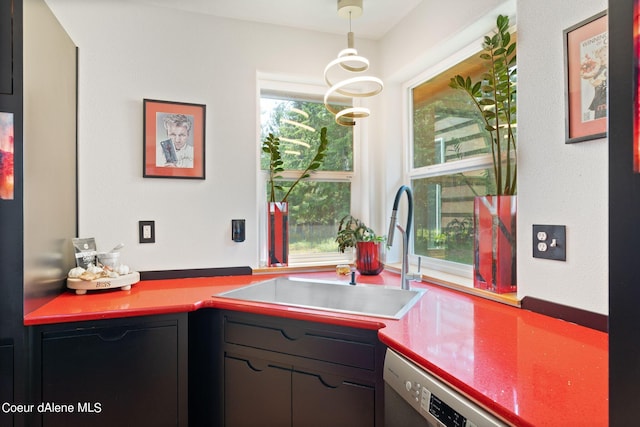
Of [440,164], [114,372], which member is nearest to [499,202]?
[440,164]

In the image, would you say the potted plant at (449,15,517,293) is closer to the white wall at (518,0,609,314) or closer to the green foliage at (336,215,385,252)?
the white wall at (518,0,609,314)

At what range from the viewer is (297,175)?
238 cm

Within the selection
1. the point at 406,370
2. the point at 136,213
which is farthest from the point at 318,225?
the point at 406,370

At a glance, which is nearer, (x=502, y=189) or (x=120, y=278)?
(x=502, y=189)

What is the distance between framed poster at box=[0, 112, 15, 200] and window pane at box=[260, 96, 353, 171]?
128 centimetres

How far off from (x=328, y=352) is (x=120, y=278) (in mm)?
1111

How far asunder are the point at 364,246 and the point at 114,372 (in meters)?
1.38

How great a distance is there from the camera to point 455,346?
3.35 ft

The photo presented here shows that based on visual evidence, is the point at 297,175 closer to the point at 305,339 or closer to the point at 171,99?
the point at 171,99

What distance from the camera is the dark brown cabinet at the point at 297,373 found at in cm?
129

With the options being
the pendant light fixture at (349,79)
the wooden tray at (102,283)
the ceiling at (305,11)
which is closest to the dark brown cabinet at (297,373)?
the wooden tray at (102,283)

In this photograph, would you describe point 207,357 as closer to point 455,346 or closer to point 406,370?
point 406,370

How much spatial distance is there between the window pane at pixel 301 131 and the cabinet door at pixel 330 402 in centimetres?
138

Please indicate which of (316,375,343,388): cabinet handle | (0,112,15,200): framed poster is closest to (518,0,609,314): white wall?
(316,375,343,388): cabinet handle
